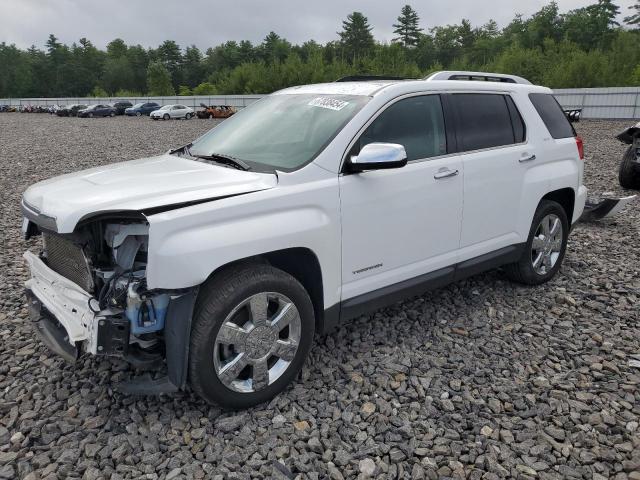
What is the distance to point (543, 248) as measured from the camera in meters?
4.84

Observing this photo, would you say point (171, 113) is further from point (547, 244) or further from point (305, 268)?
point (305, 268)

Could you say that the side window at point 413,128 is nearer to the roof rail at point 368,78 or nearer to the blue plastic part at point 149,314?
the roof rail at point 368,78

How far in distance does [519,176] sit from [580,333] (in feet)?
4.37

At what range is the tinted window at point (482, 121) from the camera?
13.0 ft

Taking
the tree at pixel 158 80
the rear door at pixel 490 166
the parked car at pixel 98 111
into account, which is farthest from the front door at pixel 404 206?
the tree at pixel 158 80

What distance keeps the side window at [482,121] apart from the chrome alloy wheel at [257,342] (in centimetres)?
193

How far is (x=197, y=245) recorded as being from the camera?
258cm

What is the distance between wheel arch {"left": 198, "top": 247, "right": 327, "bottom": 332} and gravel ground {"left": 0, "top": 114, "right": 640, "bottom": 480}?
1.66 feet

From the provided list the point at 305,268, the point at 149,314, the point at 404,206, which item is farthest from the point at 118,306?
the point at 404,206

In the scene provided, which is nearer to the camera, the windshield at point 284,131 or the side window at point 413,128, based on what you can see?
the windshield at point 284,131

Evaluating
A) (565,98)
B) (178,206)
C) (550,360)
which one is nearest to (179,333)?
(178,206)

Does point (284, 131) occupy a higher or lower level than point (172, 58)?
lower

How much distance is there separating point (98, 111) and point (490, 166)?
148ft

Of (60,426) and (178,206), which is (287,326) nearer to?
(178,206)
